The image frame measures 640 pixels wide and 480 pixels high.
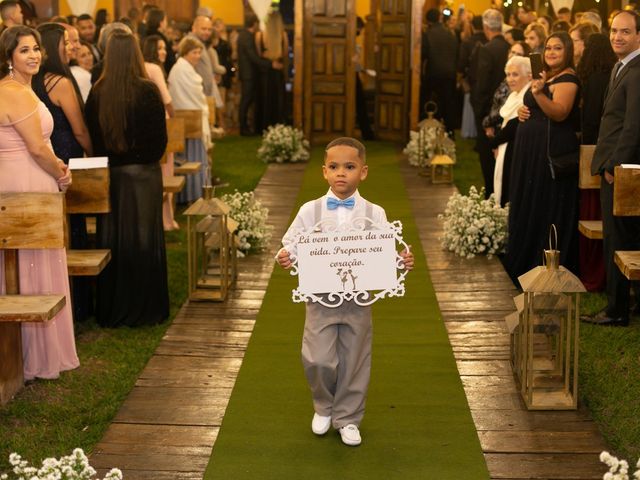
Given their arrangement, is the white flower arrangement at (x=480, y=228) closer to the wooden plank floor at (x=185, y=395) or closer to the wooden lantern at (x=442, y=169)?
the wooden plank floor at (x=185, y=395)

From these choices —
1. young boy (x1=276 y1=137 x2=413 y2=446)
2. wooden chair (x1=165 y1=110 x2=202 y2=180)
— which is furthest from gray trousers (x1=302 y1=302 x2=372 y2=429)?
wooden chair (x1=165 y1=110 x2=202 y2=180)

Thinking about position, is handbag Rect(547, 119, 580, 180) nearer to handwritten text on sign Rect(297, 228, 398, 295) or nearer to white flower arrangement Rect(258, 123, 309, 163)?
handwritten text on sign Rect(297, 228, 398, 295)

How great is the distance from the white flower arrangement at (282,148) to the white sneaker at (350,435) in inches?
398

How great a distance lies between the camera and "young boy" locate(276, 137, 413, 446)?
486 cm

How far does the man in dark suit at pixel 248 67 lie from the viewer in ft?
59.1

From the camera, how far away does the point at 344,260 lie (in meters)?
4.82

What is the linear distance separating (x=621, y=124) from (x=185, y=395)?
3.10 m

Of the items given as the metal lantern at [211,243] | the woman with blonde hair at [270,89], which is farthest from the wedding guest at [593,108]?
the woman with blonde hair at [270,89]

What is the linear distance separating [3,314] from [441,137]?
8.37 meters

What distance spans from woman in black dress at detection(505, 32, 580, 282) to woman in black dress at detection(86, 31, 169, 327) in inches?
103

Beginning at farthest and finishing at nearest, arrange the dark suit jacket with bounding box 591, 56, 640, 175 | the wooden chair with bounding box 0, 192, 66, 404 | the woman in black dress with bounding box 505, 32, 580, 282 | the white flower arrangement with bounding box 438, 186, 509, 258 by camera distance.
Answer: the white flower arrangement with bounding box 438, 186, 509, 258 → the woman in black dress with bounding box 505, 32, 580, 282 → the dark suit jacket with bounding box 591, 56, 640, 175 → the wooden chair with bounding box 0, 192, 66, 404

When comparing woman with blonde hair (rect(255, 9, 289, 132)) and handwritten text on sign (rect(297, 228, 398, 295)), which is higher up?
handwritten text on sign (rect(297, 228, 398, 295))

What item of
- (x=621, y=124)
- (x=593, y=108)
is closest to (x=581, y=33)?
(x=593, y=108)

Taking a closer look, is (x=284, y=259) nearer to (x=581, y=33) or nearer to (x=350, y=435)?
(x=350, y=435)
